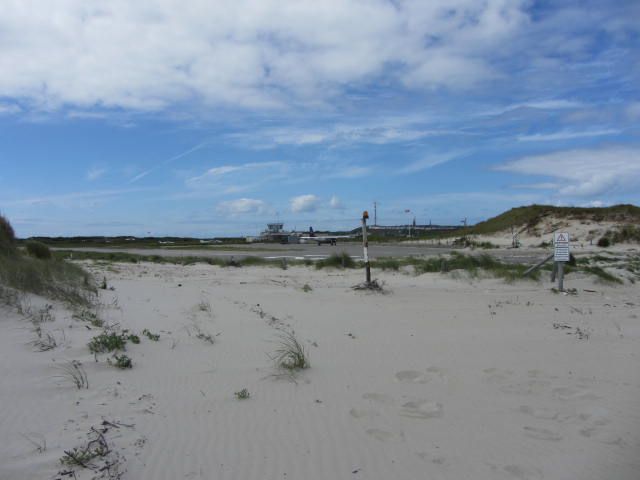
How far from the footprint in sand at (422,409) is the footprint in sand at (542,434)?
696 millimetres

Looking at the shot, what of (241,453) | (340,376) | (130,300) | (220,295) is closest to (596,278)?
(220,295)

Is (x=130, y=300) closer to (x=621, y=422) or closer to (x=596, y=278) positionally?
(x=621, y=422)

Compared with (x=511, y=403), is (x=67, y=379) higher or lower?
higher

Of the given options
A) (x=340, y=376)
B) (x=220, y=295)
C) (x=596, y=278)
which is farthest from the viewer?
(x=596, y=278)

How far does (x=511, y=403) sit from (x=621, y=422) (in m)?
0.86

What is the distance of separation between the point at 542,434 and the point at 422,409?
98 cm

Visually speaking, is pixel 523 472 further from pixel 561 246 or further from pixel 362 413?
pixel 561 246

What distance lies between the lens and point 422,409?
4195mm

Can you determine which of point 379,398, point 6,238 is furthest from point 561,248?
point 6,238

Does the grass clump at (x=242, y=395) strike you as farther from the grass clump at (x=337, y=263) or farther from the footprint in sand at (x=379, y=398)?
the grass clump at (x=337, y=263)

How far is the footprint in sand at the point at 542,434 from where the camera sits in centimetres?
360

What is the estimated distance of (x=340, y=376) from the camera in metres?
5.18

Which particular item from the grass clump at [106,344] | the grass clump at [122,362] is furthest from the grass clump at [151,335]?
the grass clump at [122,362]

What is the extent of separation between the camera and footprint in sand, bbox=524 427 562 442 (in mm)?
3600
